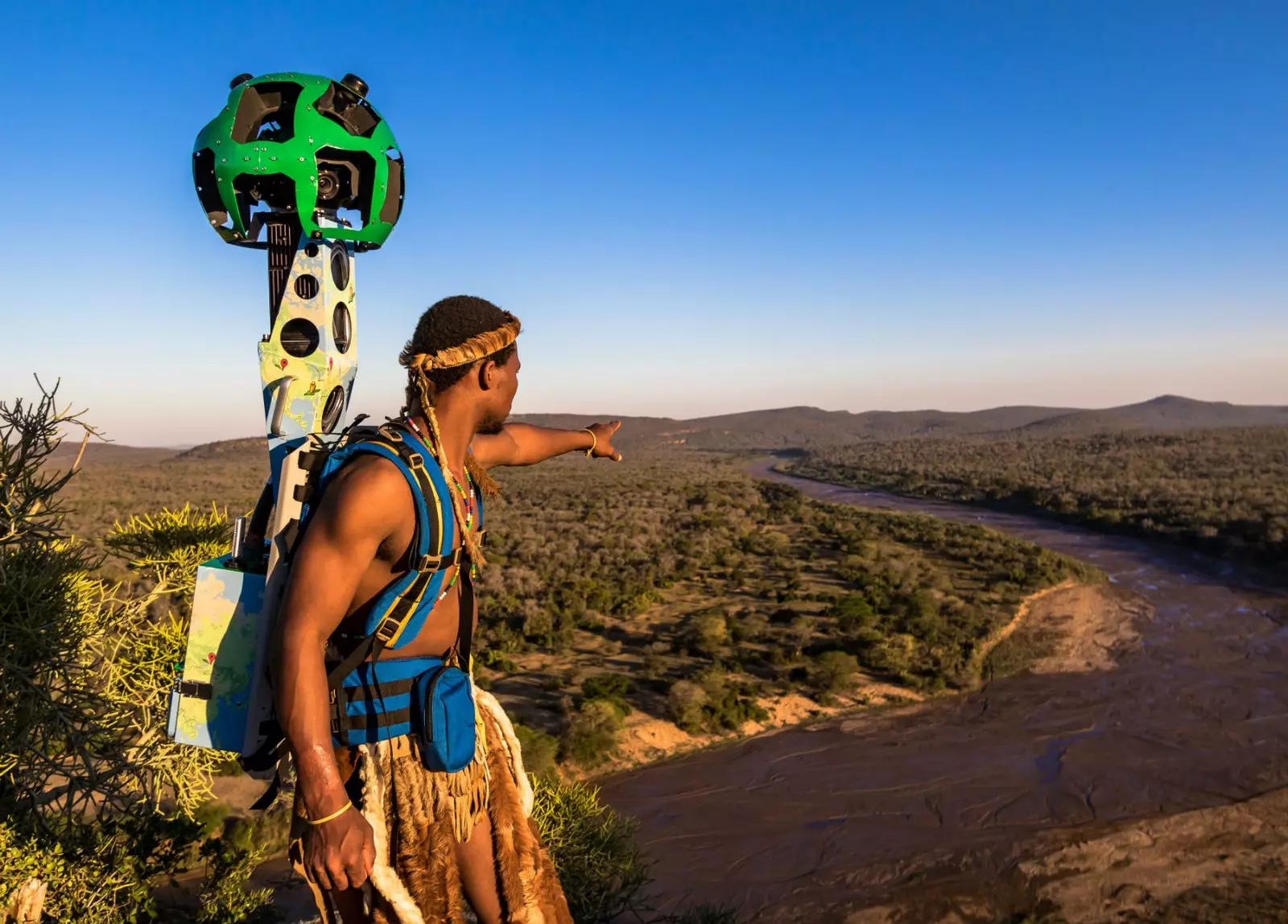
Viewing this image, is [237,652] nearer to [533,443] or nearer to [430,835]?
[430,835]

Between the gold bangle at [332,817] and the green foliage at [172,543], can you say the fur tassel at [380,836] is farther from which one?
the green foliage at [172,543]

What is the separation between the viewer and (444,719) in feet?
6.57

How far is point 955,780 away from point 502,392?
9.66m

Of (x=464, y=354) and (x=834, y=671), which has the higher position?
(x=464, y=354)

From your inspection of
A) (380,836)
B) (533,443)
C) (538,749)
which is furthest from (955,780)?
(380,836)

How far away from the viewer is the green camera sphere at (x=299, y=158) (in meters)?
2.04

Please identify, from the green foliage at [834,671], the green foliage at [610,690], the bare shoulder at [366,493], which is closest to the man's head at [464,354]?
the bare shoulder at [366,493]

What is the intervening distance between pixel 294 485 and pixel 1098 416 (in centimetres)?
17266

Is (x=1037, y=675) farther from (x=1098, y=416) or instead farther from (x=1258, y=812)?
(x=1098, y=416)

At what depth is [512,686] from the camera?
12219 mm

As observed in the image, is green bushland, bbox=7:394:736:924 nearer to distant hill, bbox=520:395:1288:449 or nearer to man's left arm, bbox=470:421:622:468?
man's left arm, bbox=470:421:622:468

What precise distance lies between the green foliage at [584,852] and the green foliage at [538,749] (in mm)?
3135

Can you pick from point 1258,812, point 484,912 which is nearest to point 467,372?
point 484,912

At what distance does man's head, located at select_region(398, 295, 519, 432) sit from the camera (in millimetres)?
2088
